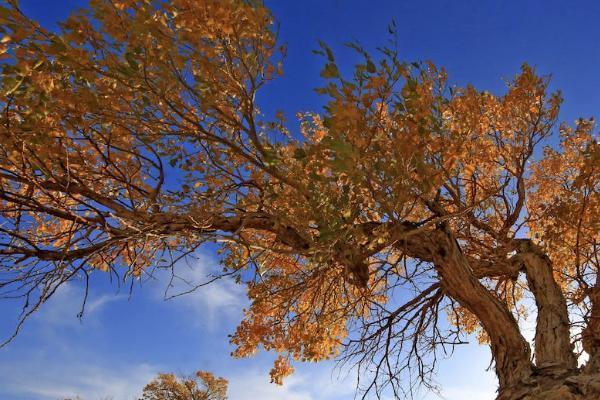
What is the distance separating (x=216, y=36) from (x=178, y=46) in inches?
15.0

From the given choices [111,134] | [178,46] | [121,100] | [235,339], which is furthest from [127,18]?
[235,339]

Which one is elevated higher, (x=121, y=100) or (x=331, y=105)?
(x=121, y=100)

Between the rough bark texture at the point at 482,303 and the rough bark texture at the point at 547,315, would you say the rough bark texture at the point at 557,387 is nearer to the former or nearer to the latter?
the rough bark texture at the point at 547,315

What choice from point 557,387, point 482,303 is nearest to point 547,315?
point 482,303

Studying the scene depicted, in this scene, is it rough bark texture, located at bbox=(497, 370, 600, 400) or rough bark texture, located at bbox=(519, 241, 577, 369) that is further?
rough bark texture, located at bbox=(519, 241, 577, 369)

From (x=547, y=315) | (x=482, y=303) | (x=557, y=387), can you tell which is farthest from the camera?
(x=547, y=315)

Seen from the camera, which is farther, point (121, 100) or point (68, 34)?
point (121, 100)

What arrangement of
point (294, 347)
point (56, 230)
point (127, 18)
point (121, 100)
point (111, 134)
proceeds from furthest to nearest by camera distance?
point (294, 347) < point (56, 230) < point (111, 134) < point (121, 100) < point (127, 18)

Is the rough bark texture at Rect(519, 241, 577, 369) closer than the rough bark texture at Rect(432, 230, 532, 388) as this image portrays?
Yes

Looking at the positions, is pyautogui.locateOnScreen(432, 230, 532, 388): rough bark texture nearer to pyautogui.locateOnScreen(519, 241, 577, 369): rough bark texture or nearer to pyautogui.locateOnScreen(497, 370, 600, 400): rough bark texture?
pyautogui.locateOnScreen(519, 241, 577, 369): rough bark texture

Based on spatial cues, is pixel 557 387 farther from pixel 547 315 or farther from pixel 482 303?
pixel 547 315

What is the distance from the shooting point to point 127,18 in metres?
4.30

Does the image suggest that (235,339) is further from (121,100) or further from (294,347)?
(121,100)

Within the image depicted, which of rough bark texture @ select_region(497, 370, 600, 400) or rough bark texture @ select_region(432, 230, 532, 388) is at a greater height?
rough bark texture @ select_region(432, 230, 532, 388)
